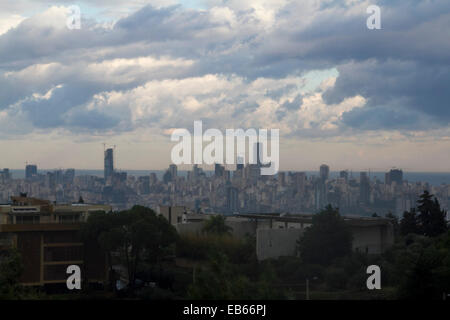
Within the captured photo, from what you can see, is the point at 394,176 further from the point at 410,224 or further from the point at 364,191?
the point at 410,224

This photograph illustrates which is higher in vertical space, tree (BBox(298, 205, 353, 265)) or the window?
the window

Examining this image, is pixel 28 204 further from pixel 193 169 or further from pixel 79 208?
pixel 193 169

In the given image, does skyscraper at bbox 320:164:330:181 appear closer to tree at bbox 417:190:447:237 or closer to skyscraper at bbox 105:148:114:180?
skyscraper at bbox 105:148:114:180

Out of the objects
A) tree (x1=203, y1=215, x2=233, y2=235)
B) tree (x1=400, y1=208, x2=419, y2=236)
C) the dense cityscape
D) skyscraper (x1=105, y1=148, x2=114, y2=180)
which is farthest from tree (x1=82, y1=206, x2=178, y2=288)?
skyscraper (x1=105, y1=148, x2=114, y2=180)

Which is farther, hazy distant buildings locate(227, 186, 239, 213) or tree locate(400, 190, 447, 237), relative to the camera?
hazy distant buildings locate(227, 186, 239, 213)

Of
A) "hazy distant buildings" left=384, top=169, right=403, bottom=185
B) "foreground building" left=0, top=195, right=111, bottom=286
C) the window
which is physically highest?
"hazy distant buildings" left=384, top=169, right=403, bottom=185

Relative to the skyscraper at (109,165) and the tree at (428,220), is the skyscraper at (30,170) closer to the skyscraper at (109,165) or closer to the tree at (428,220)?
the skyscraper at (109,165)
